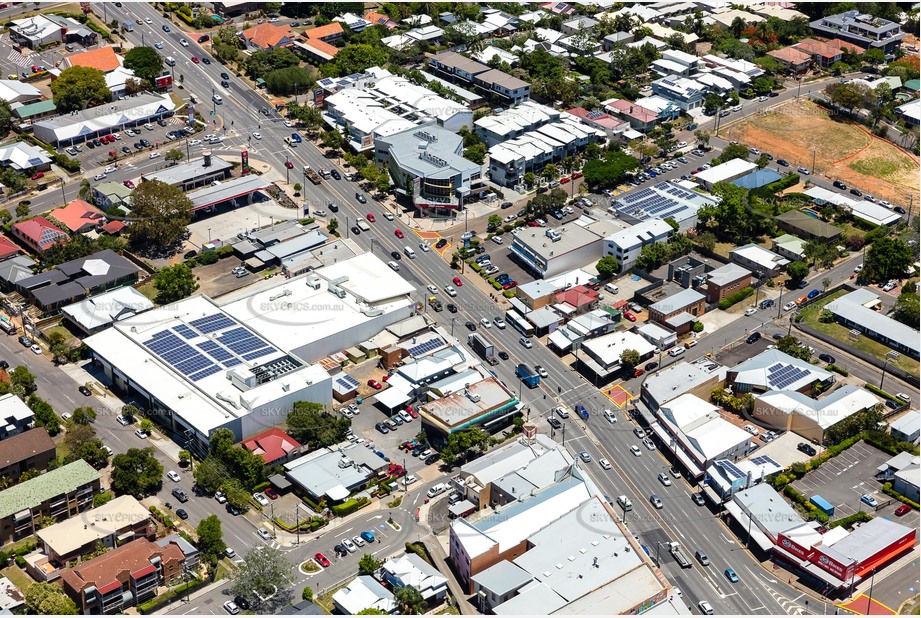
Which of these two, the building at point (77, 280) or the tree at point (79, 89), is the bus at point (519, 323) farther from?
the tree at point (79, 89)

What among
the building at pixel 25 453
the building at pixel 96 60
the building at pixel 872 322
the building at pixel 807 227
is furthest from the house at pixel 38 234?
the building at pixel 872 322

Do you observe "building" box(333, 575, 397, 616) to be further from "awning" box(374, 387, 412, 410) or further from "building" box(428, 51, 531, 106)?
"building" box(428, 51, 531, 106)

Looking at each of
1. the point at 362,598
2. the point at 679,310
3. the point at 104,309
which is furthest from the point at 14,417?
the point at 679,310

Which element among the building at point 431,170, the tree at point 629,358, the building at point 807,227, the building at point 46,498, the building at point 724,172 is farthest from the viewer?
the building at point 724,172

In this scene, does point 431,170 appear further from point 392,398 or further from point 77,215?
point 392,398

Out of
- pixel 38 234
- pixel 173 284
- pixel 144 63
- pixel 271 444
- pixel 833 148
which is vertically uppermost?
pixel 144 63
